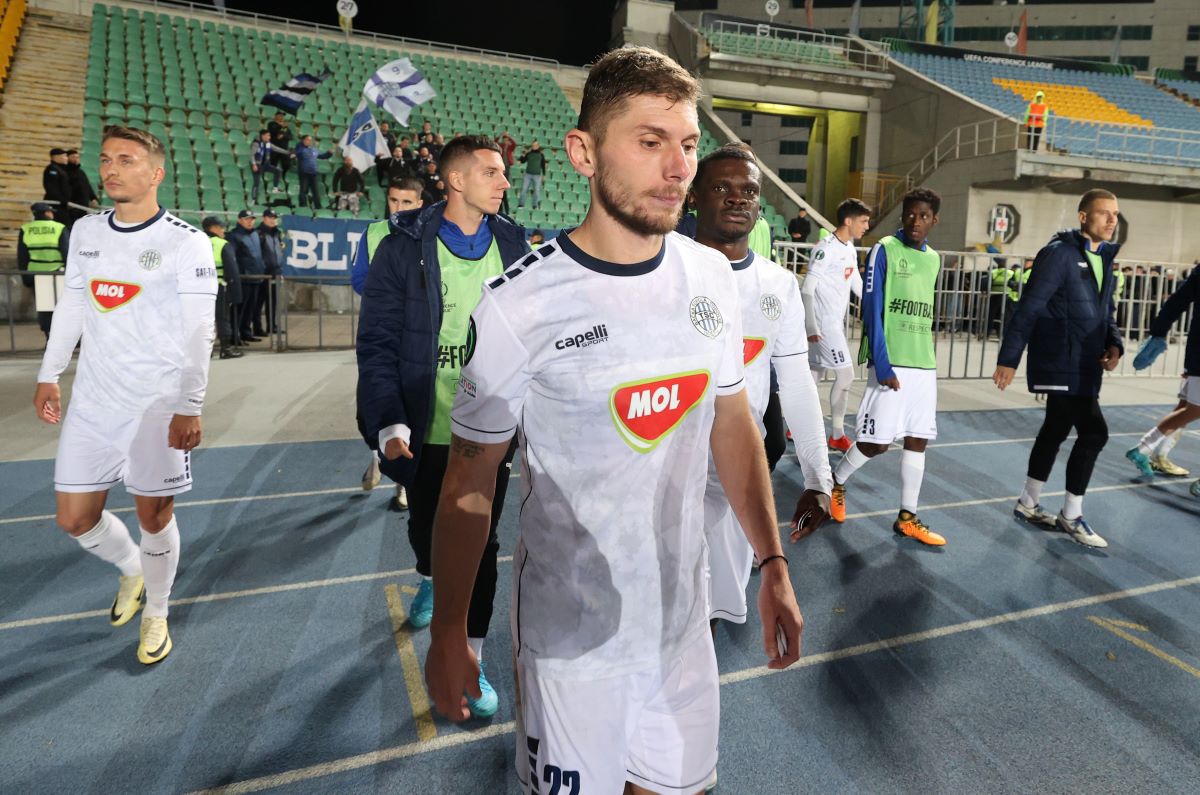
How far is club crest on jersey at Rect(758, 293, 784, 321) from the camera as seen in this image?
3.07m

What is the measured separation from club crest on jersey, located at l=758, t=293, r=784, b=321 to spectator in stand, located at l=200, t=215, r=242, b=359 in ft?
32.2

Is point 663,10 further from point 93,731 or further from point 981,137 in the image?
point 93,731

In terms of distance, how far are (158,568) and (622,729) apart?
9.20 ft

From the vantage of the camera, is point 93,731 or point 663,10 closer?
point 93,731

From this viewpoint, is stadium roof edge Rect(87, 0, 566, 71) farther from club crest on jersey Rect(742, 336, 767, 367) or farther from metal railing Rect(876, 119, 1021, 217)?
club crest on jersey Rect(742, 336, 767, 367)

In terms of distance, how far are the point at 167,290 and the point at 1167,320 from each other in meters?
7.76

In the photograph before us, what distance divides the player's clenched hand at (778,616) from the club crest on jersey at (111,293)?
305cm

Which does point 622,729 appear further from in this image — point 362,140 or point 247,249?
point 362,140

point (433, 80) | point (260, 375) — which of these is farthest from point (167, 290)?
point (433, 80)

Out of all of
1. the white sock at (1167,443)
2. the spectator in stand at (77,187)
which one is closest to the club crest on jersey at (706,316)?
the white sock at (1167,443)

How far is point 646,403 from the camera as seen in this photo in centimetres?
154

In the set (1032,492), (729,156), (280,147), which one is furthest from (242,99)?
(1032,492)

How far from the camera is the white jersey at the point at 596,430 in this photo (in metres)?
1.50

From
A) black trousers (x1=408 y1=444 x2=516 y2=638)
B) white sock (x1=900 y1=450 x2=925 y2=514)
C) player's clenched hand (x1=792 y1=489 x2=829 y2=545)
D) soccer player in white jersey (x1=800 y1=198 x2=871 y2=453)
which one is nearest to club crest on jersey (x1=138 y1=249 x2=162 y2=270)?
black trousers (x1=408 y1=444 x2=516 y2=638)
